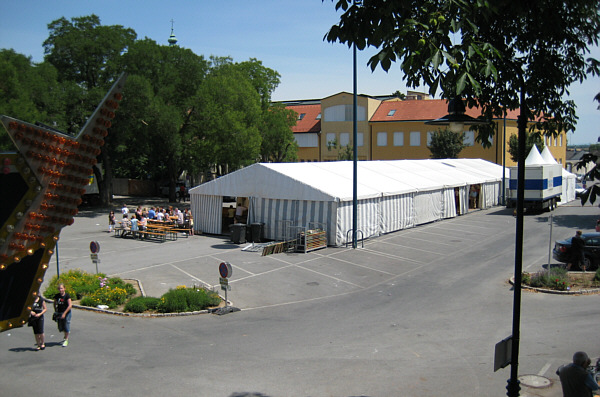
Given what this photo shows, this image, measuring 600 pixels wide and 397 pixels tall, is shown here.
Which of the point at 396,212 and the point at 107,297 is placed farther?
the point at 396,212

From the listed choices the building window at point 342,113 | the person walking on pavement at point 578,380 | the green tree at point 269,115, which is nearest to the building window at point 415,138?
the building window at point 342,113

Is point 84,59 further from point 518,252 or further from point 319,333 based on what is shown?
point 518,252

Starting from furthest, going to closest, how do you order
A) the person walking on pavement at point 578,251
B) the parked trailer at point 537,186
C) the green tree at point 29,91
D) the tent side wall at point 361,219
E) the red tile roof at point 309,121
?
the red tile roof at point 309,121, the parked trailer at point 537,186, the green tree at point 29,91, the tent side wall at point 361,219, the person walking on pavement at point 578,251

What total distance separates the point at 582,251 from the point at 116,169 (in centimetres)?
4858

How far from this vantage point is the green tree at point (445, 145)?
2115 inches

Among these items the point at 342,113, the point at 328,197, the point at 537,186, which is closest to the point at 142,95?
the point at 328,197

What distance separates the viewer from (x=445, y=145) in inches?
2149

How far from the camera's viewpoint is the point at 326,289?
16234 millimetres

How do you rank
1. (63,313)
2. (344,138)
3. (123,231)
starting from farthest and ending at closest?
(344,138) → (123,231) → (63,313)

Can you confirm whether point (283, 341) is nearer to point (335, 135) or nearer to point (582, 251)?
point (582, 251)

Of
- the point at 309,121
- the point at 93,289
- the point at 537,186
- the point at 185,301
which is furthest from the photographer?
the point at 309,121

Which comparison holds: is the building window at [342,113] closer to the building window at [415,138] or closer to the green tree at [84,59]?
the building window at [415,138]

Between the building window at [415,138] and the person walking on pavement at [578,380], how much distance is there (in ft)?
180

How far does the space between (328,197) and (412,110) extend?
42.4 metres
